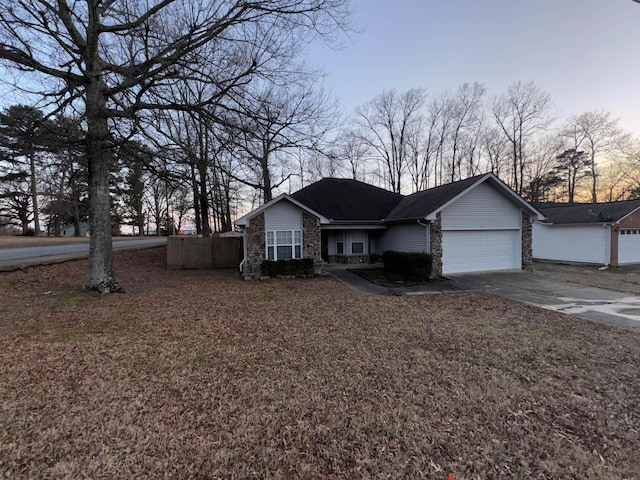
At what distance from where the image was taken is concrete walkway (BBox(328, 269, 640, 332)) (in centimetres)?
735

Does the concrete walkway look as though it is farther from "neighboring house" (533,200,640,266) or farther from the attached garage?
"neighboring house" (533,200,640,266)

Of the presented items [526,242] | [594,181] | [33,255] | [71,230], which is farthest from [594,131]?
[71,230]

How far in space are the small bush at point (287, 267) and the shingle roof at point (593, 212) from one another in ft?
56.8

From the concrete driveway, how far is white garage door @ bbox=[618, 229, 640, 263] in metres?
9.44

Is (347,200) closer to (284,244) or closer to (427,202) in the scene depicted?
(427,202)

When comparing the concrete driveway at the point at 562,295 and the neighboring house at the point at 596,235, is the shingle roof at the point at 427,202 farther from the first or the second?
the neighboring house at the point at 596,235

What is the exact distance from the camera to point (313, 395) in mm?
3547

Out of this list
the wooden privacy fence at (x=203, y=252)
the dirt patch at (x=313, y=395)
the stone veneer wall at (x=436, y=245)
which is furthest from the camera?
the wooden privacy fence at (x=203, y=252)

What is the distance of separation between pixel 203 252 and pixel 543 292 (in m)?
15.8

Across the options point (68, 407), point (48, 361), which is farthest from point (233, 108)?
point (68, 407)

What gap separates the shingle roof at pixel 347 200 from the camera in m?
16.7

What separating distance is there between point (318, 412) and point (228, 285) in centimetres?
871

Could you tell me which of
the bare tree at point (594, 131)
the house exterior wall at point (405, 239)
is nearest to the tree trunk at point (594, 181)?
the bare tree at point (594, 131)

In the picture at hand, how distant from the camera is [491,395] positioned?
360 centimetres
